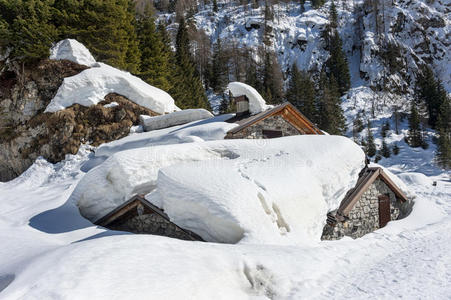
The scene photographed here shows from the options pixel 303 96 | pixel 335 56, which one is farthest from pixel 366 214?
pixel 335 56

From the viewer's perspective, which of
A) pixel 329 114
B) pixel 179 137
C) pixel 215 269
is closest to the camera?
pixel 215 269

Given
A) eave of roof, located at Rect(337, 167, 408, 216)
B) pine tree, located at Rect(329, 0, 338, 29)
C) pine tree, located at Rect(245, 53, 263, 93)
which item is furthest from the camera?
pine tree, located at Rect(329, 0, 338, 29)

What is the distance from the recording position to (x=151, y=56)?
108ft

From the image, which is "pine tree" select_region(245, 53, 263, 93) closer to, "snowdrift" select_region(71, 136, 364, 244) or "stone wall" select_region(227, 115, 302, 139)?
"stone wall" select_region(227, 115, 302, 139)

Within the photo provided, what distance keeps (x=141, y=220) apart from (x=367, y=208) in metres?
8.85

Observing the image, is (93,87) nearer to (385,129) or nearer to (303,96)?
(303,96)

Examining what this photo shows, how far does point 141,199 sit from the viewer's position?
9531mm

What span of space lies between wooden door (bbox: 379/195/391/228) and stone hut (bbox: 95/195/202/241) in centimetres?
864

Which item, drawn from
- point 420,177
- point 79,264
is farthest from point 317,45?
point 79,264

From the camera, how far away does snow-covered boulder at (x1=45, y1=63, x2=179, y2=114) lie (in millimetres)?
20641

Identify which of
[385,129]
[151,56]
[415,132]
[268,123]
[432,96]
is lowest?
[415,132]

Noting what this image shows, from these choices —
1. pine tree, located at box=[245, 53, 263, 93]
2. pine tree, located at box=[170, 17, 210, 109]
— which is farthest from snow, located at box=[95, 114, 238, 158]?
pine tree, located at box=[245, 53, 263, 93]

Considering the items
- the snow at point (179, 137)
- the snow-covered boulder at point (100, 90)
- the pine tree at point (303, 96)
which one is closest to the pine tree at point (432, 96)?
the pine tree at point (303, 96)

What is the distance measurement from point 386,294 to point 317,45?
78.1 m
